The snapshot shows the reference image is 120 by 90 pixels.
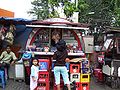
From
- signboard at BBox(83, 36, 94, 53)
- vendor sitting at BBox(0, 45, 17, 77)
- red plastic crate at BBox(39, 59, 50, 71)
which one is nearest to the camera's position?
red plastic crate at BBox(39, 59, 50, 71)

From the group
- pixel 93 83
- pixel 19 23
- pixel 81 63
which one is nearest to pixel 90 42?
pixel 93 83

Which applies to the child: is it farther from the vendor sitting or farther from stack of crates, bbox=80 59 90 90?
the vendor sitting

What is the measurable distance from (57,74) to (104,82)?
377 centimetres

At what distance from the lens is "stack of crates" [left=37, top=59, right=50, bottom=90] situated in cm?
934

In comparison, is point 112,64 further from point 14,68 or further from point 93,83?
point 14,68

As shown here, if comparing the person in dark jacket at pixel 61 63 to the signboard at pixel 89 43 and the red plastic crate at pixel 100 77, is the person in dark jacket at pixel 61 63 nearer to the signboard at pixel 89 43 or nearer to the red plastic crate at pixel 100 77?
the red plastic crate at pixel 100 77

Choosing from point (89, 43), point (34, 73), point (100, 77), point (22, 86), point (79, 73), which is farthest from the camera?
point (89, 43)

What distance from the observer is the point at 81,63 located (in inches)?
372

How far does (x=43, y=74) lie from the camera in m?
9.40

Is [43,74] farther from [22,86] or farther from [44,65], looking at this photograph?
[22,86]

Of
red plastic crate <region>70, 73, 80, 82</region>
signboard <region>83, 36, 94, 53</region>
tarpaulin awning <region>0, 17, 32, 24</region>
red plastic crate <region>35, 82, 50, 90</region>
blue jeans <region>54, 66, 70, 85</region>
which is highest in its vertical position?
tarpaulin awning <region>0, 17, 32, 24</region>

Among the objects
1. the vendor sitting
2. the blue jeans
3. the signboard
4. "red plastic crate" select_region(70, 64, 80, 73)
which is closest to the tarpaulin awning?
the vendor sitting

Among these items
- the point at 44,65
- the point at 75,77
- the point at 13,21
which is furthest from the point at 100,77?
the point at 13,21

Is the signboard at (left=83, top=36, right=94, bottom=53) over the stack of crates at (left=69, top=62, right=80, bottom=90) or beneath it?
over
